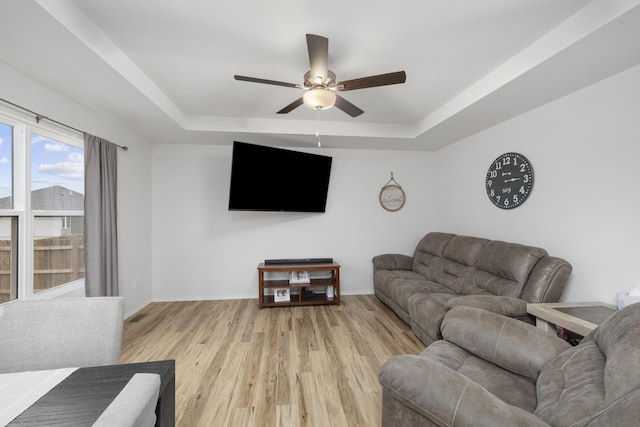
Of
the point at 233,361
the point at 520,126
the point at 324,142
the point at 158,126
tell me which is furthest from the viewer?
the point at 324,142

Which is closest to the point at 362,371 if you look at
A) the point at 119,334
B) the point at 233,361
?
the point at 233,361

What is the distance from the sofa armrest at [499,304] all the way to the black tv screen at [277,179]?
229 cm

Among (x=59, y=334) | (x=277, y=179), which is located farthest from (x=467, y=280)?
(x=59, y=334)

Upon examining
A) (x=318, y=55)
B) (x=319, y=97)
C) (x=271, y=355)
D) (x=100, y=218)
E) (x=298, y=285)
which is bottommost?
(x=271, y=355)

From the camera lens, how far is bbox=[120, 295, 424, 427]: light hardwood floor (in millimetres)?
1742

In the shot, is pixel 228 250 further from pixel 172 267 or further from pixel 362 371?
pixel 362 371

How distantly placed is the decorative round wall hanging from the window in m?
3.81

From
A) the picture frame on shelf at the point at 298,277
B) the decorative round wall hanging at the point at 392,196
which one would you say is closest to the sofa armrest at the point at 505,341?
the picture frame on shelf at the point at 298,277

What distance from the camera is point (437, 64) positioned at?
223 centimetres

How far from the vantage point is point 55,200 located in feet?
7.93

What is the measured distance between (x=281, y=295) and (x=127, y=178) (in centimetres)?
247

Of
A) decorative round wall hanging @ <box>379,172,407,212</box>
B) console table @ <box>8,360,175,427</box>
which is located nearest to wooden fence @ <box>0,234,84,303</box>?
console table @ <box>8,360,175,427</box>

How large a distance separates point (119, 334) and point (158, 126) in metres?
2.66

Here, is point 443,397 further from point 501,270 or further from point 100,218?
point 100,218
